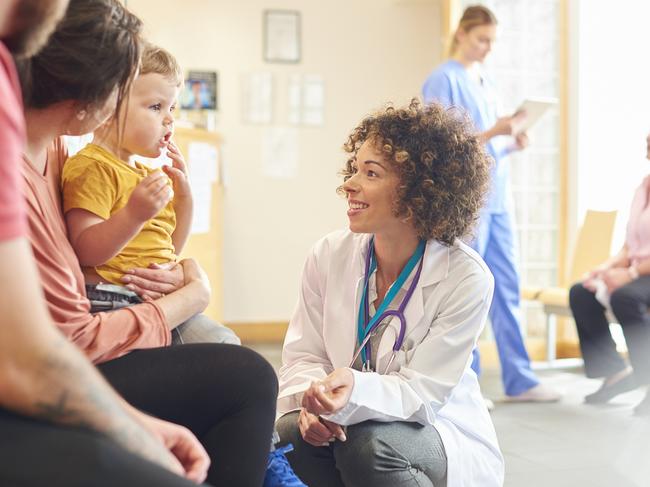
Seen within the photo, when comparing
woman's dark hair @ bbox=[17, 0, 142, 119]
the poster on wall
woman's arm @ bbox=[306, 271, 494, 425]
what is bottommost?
woman's arm @ bbox=[306, 271, 494, 425]

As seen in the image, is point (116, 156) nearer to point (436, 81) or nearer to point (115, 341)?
point (115, 341)

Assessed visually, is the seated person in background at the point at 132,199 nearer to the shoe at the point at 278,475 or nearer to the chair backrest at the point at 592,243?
the shoe at the point at 278,475

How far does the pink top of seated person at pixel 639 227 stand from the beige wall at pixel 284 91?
2492mm

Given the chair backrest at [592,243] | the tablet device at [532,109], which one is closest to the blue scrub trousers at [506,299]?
the tablet device at [532,109]

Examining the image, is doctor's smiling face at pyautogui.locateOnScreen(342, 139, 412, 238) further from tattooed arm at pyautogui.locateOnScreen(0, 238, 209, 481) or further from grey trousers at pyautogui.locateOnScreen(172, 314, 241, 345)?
tattooed arm at pyautogui.locateOnScreen(0, 238, 209, 481)

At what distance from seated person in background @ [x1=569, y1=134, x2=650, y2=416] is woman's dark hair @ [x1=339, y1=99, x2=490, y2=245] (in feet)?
6.21

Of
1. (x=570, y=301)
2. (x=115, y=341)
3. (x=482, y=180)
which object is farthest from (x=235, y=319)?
(x=115, y=341)

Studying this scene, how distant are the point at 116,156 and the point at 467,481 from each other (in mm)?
931

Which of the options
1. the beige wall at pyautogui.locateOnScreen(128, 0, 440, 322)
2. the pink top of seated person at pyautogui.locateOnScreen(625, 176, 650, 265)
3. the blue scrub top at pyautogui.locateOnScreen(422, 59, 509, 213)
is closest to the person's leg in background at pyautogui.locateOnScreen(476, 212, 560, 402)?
the blue scrub top at pyautogui.locateOnScreen(422, 59, 509, 213)

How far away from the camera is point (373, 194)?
188cm

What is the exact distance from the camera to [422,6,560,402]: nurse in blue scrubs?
352 cm

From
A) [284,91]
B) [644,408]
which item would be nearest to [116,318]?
[644,408]

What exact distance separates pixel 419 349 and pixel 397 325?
0.25 feet

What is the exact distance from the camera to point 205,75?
5844mm
